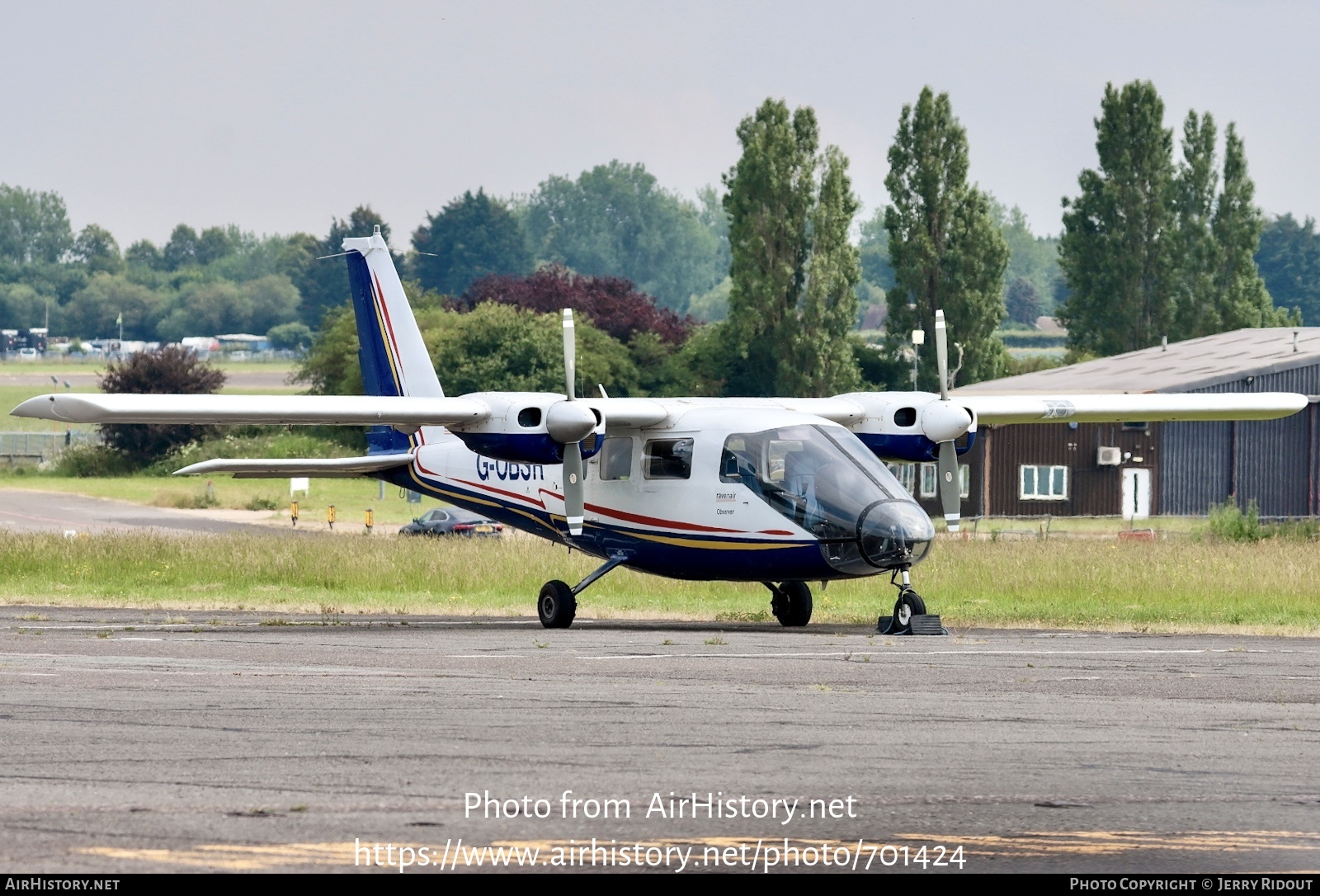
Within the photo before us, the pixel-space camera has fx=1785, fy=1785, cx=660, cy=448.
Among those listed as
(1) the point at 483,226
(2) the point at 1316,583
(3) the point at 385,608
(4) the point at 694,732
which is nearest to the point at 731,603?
(3) the point at 385,608

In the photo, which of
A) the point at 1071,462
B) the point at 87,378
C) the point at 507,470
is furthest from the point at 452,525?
the point at 87,378

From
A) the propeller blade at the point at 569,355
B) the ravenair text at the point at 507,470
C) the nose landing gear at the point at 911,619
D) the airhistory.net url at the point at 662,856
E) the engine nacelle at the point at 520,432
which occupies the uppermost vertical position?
the propeller blade at the point at 569,355

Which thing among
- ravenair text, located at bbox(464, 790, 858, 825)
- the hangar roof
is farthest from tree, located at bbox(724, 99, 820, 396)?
ravenair text, located at bbox(464, 790, 858, 825)

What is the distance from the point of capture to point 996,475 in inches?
2256

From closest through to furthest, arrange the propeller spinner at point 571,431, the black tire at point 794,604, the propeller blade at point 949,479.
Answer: the propeller spinner at point 571,431 → the black tire at point 794,604 → the propeller blade at point 949,479

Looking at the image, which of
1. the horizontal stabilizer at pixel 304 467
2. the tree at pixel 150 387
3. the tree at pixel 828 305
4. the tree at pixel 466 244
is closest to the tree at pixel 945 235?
the tree at pixel 828 305

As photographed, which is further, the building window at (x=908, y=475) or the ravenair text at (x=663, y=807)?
the building window at (x=908, y=475)

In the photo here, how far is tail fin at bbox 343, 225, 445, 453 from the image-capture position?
27.5 meters

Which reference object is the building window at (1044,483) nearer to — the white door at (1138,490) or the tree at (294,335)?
the white door at (1138,490)

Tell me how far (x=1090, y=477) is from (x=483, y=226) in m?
145

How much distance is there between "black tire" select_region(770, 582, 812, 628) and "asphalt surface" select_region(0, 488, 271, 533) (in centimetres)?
3048

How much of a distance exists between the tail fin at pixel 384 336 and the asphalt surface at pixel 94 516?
80.2 feet

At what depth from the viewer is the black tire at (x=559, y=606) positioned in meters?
23.0

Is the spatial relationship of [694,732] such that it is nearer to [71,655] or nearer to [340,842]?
[340,842]
